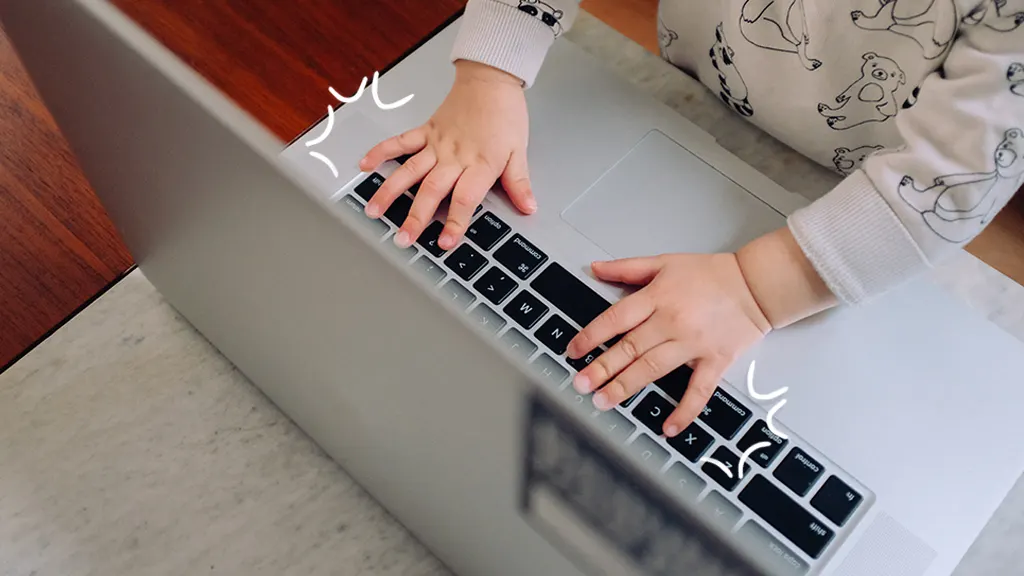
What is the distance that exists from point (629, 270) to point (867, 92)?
0.74 feet

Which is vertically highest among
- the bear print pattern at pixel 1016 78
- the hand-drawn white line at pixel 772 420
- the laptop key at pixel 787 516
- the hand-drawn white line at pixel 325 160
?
the bear print pattern at pixel 1016 78

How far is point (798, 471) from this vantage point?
33 centimetres

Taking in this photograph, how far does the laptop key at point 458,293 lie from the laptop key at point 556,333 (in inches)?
1.3

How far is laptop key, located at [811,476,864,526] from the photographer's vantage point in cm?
32

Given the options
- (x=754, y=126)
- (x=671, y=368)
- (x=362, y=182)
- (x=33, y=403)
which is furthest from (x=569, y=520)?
(x=33, y=403)

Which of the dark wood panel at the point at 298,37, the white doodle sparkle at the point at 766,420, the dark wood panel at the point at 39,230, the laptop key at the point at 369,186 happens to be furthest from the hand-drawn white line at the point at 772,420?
the dark wood panel at the point at 39,230

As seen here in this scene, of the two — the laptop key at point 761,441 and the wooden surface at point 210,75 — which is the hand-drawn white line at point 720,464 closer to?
the laptop key at point 761,441

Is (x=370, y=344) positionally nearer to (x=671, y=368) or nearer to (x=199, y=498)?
(x=671, y=368)

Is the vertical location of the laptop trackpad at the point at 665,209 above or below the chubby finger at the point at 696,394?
above

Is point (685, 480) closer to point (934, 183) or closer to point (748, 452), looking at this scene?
point (748, 452)

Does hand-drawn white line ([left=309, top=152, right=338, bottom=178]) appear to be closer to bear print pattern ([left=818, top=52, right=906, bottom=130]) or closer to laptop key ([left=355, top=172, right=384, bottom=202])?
laptop key ([left=355, top=172, right=384, bottom=202])

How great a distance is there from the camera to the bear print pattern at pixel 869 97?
0.48 m

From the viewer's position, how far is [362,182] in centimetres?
41

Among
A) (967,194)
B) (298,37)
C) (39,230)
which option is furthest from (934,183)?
(39,230)
